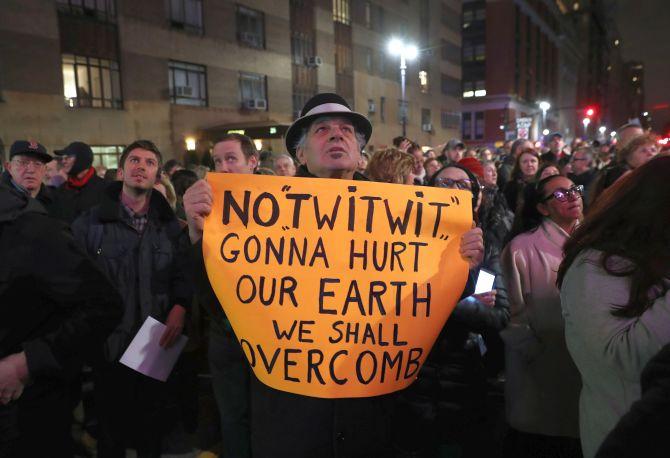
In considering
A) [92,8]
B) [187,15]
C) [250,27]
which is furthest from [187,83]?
[250,27]

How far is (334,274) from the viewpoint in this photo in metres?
1.97

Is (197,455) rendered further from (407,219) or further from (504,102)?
(504,102)

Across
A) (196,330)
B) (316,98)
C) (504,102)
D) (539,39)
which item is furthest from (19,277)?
(539,39)

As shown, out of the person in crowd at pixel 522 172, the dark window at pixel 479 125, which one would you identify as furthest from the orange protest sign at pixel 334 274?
the dark window at pixel 479 125

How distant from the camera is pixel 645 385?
112cm

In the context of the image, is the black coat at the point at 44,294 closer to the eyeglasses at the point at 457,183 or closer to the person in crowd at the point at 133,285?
the person in crowd at the point at 133,285

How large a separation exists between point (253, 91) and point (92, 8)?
8738 millimetres

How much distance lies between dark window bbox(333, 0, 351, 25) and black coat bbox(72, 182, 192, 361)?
3108 cm

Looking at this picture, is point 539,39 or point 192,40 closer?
point 192,40

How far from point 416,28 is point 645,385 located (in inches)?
1728

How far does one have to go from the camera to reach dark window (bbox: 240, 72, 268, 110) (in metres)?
24.4

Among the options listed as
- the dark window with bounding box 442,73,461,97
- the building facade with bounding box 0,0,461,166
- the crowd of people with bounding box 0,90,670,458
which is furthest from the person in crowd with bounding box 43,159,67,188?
the dark window with bounding box 442,73,461,97

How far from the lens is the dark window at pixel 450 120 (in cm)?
4728

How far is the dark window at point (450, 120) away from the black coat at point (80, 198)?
44273 mm
